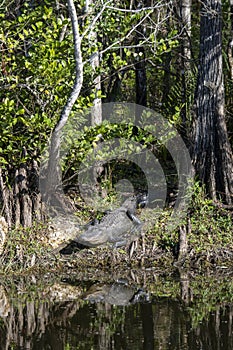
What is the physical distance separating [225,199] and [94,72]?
8.99 feet

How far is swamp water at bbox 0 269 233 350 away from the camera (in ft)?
21.4

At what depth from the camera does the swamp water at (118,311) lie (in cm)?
652

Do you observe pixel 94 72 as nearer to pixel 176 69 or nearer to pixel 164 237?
pixel 164 237

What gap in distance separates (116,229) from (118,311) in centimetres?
245

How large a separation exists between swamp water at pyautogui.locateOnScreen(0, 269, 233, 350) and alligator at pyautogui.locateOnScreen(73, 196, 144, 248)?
0.58 m

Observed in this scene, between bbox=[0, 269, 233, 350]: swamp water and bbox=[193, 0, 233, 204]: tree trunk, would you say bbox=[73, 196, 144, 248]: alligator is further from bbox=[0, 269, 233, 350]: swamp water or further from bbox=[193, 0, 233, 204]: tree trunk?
bbox=[193, 0, 233, 204]: tree trunk

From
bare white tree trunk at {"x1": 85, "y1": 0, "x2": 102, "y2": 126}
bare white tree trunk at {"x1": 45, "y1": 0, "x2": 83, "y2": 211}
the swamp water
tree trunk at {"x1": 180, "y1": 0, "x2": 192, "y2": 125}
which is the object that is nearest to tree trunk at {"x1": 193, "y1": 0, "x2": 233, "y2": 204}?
tree trunk at {"x1": 180, "y1": 0, "x2": 192, "y2": 125}

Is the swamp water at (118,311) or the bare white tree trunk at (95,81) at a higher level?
the bare white tree trunk at (95,81)

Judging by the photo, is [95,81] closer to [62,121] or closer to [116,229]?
[62,121]

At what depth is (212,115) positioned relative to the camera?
33.3 feet

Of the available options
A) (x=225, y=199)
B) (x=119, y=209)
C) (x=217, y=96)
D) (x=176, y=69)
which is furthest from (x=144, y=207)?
(x=176, y=69)

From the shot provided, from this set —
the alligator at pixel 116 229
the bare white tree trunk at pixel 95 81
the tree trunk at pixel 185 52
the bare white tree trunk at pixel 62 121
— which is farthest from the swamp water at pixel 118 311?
the tree trunk at pixel 185 52

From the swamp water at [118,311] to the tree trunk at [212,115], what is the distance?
1645 millimetres

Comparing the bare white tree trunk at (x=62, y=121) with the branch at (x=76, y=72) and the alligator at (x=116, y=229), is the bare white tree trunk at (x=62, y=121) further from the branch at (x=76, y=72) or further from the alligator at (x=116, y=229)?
the alligator at (x=116, y=229)
